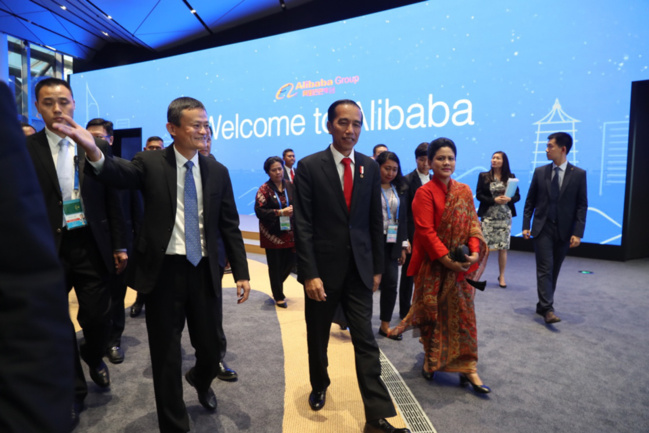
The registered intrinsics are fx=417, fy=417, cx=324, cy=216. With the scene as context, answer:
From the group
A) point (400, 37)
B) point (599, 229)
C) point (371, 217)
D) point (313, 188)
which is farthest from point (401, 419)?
point (400, 37)

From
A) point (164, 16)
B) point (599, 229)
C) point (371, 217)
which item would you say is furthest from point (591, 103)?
point (164, 16)

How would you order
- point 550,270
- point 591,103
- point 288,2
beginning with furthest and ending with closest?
point 288,2
point 591,103
point 550,270

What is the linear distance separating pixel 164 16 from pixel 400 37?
5.44 metres

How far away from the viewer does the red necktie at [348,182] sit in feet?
6.95

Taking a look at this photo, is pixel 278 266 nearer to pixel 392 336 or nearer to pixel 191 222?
pixel 392 336

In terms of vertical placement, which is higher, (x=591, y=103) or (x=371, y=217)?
(x=591, y=103)

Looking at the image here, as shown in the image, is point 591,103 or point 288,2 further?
point 288,2

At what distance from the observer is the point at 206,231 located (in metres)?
1.93

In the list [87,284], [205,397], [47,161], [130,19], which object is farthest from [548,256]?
[130,19]

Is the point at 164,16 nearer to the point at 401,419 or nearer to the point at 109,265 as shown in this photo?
the point at 109,265

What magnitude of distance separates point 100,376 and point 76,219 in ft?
3.24

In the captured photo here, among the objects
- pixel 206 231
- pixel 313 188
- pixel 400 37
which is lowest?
pixel 206 231

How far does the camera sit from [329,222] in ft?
6.91

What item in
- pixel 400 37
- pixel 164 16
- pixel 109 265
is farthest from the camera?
pixel 164 16
